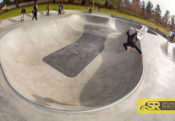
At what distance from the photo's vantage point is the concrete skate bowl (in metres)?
6.45

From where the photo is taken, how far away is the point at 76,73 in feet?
31.2

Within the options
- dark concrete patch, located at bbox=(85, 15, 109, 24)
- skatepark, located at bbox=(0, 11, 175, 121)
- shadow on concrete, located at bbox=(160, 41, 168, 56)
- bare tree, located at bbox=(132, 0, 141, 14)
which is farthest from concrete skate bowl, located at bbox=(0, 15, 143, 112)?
bare tree, located at bbox=(132, 0, 141, 14)

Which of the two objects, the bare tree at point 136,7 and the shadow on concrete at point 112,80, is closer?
the shadow on concrete at point 112,80

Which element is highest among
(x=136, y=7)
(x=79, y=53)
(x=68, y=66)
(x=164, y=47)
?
(x=136, y=7)

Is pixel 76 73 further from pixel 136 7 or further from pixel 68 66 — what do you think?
pixel 136 7

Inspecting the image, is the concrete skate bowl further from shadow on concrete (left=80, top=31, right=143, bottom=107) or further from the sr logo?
the sr logo

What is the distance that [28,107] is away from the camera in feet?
16.1

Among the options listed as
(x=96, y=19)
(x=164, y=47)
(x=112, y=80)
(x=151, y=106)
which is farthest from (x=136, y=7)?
(x=151, y=106)

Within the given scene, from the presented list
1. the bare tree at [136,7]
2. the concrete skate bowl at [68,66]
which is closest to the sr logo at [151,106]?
the concrete skate bowl at [68,66]

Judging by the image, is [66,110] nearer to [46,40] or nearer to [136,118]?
[136,118]

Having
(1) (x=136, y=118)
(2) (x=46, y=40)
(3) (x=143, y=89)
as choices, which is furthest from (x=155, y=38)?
(2) (x=46, y=40)

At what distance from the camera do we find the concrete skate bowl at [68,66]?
6453 mm

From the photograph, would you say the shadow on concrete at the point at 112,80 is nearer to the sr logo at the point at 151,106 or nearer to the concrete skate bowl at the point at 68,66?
the concrete skate bowl at the point at 68,66

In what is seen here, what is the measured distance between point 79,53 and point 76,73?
10.4ft
